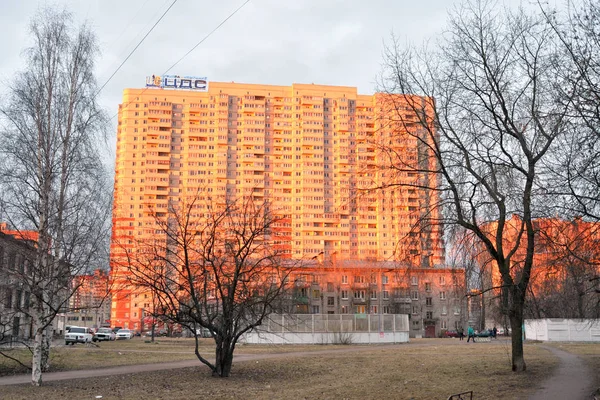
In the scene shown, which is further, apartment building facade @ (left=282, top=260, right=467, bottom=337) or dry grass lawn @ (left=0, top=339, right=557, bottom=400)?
apartment building facade @ (left=282, top=260, right=467, bottom=337)

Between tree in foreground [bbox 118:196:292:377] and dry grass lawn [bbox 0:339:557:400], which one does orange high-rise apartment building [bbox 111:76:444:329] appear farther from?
tree in foreground [bbox 118:196:292:377]

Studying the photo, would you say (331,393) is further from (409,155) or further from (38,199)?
(38,199)

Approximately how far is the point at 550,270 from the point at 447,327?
280ft


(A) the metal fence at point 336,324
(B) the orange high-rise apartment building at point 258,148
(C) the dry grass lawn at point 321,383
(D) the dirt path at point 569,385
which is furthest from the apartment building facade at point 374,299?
(D) the dirt path at point 569,385

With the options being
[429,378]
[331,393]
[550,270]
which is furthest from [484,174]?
[331,393]

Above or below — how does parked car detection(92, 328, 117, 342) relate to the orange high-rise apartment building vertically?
below

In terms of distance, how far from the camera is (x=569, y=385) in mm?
16594

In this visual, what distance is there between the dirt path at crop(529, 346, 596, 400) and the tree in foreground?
1020 centimetres

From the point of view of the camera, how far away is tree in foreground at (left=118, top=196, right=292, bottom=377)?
71.2 feet

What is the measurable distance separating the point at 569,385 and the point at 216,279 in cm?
1262

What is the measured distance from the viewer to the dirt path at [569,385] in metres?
14.7

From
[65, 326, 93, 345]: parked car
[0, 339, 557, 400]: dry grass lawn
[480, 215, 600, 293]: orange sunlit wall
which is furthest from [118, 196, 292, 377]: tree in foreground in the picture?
[65, 326, 93, 345]: parked car

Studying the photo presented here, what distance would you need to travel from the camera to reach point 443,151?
1984 centimetres

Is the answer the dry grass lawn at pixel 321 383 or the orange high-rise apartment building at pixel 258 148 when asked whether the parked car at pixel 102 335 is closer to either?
the dry grass lawn at pixel 321 383
